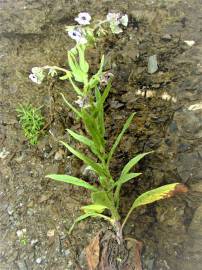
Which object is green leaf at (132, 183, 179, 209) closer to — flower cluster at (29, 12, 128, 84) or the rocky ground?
the rocky ground

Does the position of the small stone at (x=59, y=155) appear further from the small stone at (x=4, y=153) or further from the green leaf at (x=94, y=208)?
the green leaf at (x=94, y=208)

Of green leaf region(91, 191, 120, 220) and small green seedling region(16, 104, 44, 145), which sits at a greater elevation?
green leaf region(91, 191, 120, 220)

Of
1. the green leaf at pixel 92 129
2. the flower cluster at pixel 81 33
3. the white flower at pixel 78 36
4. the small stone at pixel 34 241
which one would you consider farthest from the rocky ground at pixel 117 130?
the white flower at pixel 78 36

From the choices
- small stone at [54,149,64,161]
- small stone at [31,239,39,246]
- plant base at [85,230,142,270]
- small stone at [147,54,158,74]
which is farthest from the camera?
small stone at [147,54,158,74]

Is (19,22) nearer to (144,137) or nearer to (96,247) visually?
(144,137)

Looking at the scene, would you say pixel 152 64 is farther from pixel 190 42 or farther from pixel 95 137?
pixel 95 137

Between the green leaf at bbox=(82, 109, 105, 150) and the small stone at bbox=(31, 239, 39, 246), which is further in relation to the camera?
the small stone at bbox=(31, 239, 39, 246)

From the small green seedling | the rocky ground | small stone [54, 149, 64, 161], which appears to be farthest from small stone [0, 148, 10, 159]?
small stone [54, 149, 64, 161]
